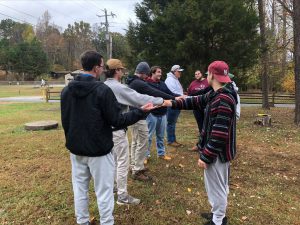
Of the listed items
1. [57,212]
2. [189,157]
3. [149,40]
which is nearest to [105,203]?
[57,212]

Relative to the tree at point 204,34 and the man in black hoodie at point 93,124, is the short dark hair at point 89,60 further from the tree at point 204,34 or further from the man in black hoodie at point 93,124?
the tree at point 204,34

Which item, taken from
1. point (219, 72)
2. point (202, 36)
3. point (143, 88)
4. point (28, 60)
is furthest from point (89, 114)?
point (28, 60)

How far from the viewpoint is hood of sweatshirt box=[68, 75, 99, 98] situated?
317 cm

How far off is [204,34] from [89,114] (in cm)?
1244

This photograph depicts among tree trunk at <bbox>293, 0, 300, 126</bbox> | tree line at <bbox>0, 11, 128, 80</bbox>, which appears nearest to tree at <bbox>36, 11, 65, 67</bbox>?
tree line at <bbox>0, 11, 128, 80</bbox>

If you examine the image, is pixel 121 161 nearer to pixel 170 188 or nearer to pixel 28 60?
pixel 170 188

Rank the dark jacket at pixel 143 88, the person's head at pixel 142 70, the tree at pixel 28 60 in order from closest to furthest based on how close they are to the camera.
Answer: the dark jacket at pixel 143 88 → the person's head at pixel 142 70 → the tree at pixel 28 60

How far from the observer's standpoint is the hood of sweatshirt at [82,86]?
125 inches

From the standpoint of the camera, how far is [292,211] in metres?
4.36

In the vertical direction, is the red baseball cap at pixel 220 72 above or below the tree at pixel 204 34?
below

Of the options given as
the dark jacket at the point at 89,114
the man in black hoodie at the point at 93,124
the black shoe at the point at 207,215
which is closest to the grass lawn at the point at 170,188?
the black shoe at the point at 207,215

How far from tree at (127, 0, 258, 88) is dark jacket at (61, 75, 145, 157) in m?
11.1

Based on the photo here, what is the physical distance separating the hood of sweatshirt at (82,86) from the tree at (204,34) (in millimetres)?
11096

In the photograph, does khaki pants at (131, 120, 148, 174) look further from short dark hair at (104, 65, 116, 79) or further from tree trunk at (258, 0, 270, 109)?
tree trunk at (258, 0, 270, 109)
